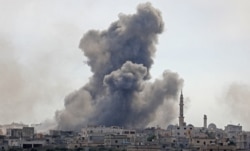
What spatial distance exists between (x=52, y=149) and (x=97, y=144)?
7.05m

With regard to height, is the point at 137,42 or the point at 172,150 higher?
the point at 137,42

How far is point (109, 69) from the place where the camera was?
81938mm

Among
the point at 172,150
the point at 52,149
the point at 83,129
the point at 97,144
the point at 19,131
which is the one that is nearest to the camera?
the point at 172,150

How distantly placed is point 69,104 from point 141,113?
7.46 meters

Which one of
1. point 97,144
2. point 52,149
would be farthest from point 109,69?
point 52,149

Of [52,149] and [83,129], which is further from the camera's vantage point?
[83,129]

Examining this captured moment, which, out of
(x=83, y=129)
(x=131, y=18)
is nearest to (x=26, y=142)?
(x=83, y=129)

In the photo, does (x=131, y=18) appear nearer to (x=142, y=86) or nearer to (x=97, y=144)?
(x=142, y=86)

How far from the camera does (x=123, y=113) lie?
81562mm

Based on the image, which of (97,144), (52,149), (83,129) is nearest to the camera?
(52,149)

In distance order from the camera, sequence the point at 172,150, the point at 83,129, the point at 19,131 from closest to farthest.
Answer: the point at 172,150, the point at 83,129, the point at 19,131

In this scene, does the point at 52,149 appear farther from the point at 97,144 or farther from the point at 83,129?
the point at 83,129

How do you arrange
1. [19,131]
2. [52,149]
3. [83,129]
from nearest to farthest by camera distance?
1. [52,149]
2. [83,129]
3. [19,131]

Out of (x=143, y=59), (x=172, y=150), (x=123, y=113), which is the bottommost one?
(x=172, y=150)
